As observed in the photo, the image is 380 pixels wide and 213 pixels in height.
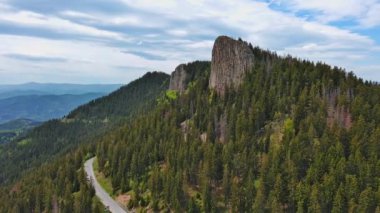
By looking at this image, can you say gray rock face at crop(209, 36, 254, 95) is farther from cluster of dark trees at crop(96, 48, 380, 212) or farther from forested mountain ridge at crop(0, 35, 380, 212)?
cluster of dark trees at crop(96, 48, 380, 212)

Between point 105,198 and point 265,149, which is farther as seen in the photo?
point 105,198

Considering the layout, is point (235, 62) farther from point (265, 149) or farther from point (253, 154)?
point (253, 154)

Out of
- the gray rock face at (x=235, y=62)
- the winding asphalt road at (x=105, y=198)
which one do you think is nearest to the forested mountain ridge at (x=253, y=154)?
the gray rock face at (x=235, y=62)

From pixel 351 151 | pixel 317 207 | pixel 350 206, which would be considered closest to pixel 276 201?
pixel 317 207

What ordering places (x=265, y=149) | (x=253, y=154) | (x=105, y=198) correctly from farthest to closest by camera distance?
(x=105, y=198) → (x=265, y=149) → (x=253, y=154)

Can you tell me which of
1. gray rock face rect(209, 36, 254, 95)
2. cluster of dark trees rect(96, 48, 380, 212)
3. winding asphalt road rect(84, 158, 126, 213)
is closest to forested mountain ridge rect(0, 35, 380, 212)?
cluster of dark trees rect(96, 48, 380, 212)

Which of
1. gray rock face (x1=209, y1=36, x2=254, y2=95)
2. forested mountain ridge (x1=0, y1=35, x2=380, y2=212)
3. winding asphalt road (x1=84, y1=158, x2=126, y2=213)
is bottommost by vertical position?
winding asphalt road (x1=84, y1=158, x2=126, y2=213)

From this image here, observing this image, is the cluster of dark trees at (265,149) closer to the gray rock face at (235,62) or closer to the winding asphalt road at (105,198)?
the winding asphalt road at (105,198)

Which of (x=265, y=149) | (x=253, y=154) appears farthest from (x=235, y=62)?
(x=253, y=154)

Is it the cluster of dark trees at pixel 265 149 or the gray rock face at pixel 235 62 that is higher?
the gray rock face at pixel 235 62
